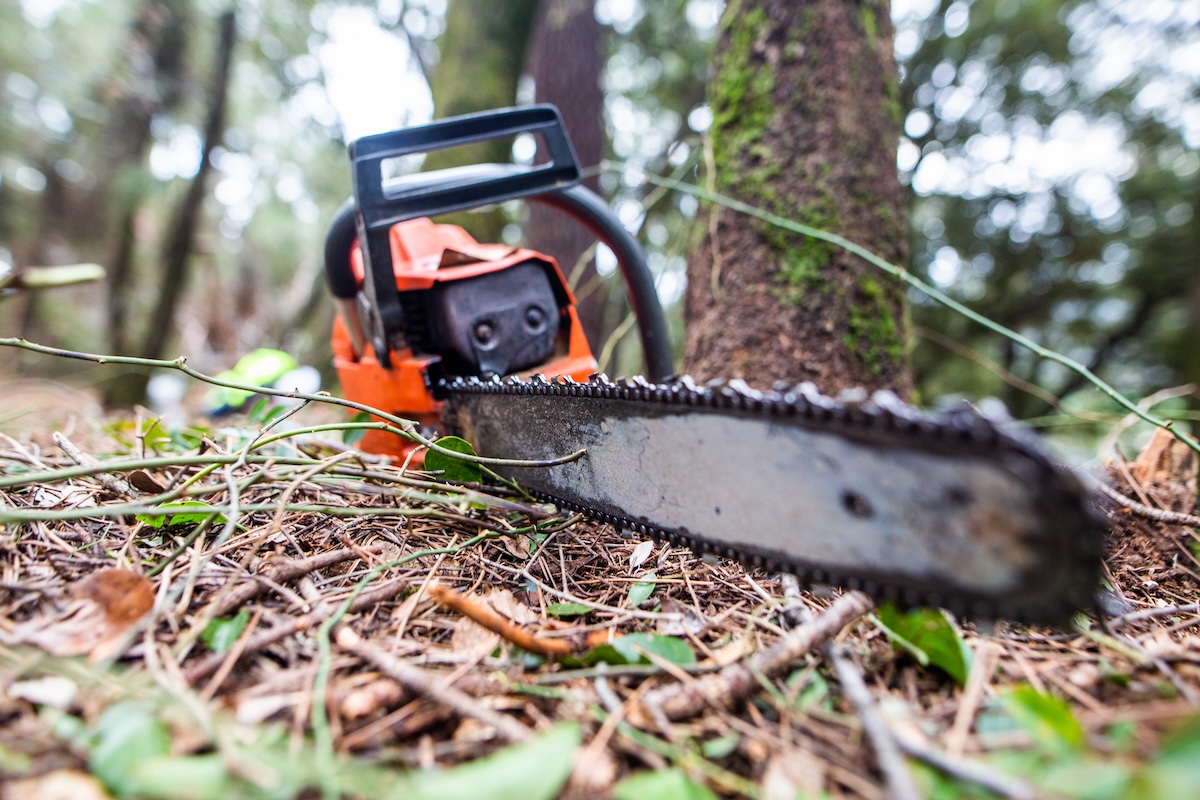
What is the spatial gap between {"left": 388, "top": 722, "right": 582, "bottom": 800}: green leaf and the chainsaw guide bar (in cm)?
41

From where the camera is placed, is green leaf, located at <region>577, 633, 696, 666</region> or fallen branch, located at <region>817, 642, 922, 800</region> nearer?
fallen branch, located at <region>817, 642, 922, 800</region>

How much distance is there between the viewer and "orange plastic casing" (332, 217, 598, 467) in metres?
1.46

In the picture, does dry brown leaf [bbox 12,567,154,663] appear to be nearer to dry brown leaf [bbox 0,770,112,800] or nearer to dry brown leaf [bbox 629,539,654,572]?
dry brown leaf [bbox 0,770,112,800]

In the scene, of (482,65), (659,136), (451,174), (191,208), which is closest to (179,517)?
(451,174)

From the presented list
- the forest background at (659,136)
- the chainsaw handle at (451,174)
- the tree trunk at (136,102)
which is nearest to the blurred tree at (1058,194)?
the forest background at (659,136)

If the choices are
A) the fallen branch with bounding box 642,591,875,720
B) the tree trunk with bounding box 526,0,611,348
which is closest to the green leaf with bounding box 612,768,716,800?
the fallen branch with bounding box 642,591,875,720

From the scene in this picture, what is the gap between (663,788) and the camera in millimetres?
544

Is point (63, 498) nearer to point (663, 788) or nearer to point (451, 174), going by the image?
point (451, 174)

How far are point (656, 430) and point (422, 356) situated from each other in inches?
30.4

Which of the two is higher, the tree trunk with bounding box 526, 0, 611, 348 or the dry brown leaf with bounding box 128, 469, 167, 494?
the tree trunk with bounding box 526, 0, 611, 348

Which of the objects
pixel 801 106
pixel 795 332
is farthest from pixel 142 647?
Answer: pixel 801 106

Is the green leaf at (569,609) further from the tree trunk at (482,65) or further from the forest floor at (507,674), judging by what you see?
the tree trunk at (482,65)

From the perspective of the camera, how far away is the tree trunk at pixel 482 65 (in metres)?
3.68

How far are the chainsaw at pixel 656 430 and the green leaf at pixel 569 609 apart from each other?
0.58ft
